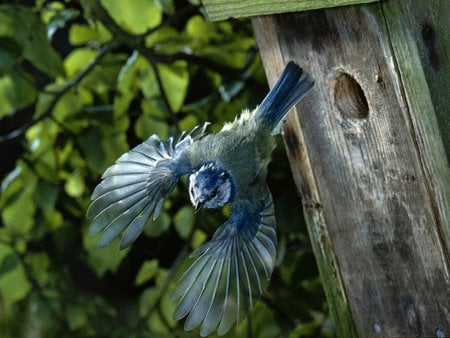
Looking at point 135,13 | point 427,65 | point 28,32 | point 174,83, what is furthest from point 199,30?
point 427,65

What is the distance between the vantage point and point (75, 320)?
2.73 meters

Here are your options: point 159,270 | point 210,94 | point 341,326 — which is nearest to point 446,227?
point 341,326

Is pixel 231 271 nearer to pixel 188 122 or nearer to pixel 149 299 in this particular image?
pixel 188 122

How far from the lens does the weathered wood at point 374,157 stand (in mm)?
1604

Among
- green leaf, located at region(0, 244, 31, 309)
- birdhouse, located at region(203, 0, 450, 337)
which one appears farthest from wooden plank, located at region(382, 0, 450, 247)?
green leaf, located at region(0, 244, 31, 309)

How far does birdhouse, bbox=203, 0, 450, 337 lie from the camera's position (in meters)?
1.60

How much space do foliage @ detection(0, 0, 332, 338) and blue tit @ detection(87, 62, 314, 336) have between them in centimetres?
48

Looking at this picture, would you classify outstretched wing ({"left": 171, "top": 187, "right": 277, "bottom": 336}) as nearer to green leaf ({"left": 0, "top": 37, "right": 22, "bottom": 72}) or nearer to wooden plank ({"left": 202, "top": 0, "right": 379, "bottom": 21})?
wooden plank ({"left": 202, "top": 0, "right": 379, "bottom": 21})

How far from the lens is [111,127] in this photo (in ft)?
7.95

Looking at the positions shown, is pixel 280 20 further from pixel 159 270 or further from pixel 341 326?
pixel 159 270

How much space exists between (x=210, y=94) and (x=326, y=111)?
0.70 meters

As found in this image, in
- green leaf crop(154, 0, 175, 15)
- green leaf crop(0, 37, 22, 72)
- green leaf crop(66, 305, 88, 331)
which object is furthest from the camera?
green leaf crop(66, 305, 88, 331)

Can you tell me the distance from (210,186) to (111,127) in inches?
31.7

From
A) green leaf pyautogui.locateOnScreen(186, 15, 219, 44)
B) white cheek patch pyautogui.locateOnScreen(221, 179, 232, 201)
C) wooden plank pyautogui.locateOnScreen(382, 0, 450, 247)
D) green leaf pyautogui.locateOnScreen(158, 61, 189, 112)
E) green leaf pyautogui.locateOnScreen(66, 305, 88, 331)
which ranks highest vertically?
green leaf pyautogui.locateOnScreen(186, 15, 219, 44)
